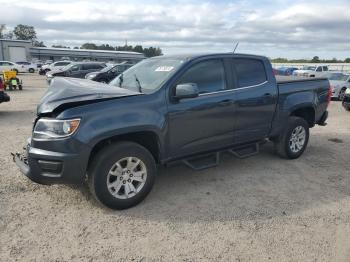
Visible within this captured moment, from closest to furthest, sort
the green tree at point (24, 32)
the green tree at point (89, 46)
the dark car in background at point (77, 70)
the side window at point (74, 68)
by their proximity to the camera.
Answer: the dark car in background at point (77, 70)
the side window at point (74, 68)
the green tree at point (89, 46)
the green tree at point (24, 32)

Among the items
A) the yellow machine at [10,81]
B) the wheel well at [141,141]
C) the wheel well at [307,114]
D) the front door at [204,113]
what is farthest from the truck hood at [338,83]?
the yellow machine at [10,81]

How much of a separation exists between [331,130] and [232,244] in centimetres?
693

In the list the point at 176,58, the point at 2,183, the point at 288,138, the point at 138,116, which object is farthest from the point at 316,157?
the point at 2,183

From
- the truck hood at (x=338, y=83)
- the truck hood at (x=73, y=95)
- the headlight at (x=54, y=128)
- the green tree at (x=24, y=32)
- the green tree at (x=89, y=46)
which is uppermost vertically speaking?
the green tree at (x=24, y=32)

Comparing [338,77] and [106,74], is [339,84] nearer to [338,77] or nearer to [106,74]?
[338,77]

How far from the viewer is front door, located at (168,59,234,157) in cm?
449

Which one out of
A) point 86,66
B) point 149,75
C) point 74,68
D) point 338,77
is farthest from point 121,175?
point 86,66

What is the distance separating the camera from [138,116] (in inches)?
162

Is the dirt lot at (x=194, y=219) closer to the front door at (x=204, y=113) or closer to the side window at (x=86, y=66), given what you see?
the front door at (x=204, y=113)

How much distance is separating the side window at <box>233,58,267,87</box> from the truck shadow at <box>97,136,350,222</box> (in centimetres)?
144

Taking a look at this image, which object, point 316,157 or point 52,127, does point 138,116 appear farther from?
point 316,157

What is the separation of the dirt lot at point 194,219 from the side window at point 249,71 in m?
1.44

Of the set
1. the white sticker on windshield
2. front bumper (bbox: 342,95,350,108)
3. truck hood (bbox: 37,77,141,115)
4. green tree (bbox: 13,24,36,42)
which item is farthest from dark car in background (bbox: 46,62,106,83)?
green tree (bbox: 13,24,36,42)

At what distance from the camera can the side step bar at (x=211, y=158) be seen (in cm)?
476
